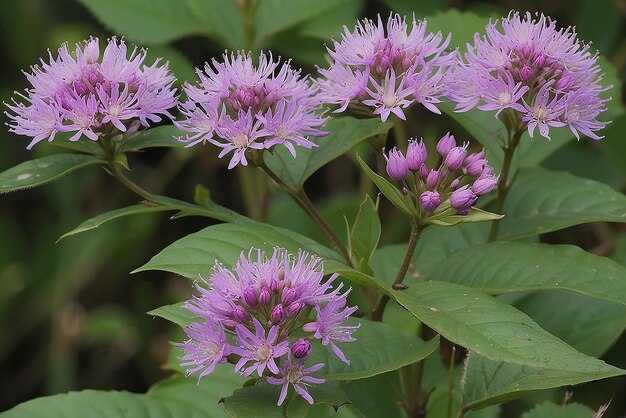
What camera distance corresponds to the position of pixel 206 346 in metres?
1.40

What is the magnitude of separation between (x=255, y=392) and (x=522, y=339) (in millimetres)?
434

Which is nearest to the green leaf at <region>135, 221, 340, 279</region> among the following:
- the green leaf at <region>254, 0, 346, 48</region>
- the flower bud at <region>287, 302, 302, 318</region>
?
the flower bud at <region>287, 302, 302, 318</region>

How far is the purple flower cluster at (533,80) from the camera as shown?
1.63 metres

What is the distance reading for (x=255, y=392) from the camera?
142 centimetres

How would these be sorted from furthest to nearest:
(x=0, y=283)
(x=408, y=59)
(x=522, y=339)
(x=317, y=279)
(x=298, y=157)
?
(x=0, y=283), (x=298, y=157), (x=408, y=59), (x=317, y=279), (x=522, y=339)

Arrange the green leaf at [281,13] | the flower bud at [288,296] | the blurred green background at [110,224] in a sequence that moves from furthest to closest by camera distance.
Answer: the blurred green background at [110,224] < the green leaf at [281,13] < the flower bud at [288,296]

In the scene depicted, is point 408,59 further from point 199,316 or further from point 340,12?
point 340,12

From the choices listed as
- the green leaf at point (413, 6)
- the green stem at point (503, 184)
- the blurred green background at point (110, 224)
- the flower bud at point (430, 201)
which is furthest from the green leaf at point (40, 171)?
the green leaf at point (413, 6)

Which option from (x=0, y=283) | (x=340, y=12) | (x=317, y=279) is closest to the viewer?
(x=317, y=279)

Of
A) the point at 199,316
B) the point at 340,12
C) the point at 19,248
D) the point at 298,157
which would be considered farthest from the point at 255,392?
the point at 19,248

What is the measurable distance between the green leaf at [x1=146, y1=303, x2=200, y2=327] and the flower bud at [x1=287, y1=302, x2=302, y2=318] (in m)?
0.19

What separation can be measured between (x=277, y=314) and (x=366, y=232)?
14.2 inches

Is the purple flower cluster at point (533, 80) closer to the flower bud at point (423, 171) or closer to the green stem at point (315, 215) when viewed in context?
the flower bud at point (423, 171)

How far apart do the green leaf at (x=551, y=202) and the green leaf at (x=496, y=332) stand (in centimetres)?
49
